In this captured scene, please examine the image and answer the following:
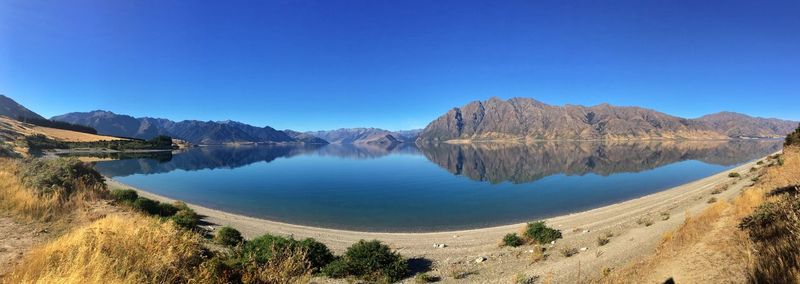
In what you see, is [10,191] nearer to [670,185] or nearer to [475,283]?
[475,283]

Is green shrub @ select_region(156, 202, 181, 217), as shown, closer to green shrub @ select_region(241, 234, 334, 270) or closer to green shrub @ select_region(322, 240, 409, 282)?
green shrub @ select_region(241, 234, 334, 270)

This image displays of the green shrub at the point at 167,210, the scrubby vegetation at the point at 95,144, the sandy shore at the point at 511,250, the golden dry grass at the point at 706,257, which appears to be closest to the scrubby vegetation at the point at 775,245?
the golden dry grass at the point at 706,257

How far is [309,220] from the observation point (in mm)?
37562

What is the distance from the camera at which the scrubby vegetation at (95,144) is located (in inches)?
4742

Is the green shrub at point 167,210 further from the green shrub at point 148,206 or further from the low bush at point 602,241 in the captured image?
the low bush at point 602,241

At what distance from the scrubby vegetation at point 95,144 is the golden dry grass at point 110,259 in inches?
5580

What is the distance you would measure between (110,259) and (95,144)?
19433cm

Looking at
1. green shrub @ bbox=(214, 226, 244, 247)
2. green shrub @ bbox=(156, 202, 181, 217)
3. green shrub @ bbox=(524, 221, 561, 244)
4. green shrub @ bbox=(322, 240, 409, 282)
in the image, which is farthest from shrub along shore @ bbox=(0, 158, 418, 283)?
green shrub @ bbox=(156, 202, 181, 217)

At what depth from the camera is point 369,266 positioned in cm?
1521

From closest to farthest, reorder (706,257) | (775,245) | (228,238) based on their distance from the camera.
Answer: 1. (775,245)
2. (706,257)
3. (228,238)

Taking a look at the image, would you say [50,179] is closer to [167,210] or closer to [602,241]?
[167,210]

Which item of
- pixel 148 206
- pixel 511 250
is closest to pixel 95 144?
pixel 148 206

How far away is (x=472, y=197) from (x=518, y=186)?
49.2 ft

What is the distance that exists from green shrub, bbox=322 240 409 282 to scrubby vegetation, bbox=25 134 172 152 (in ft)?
459
